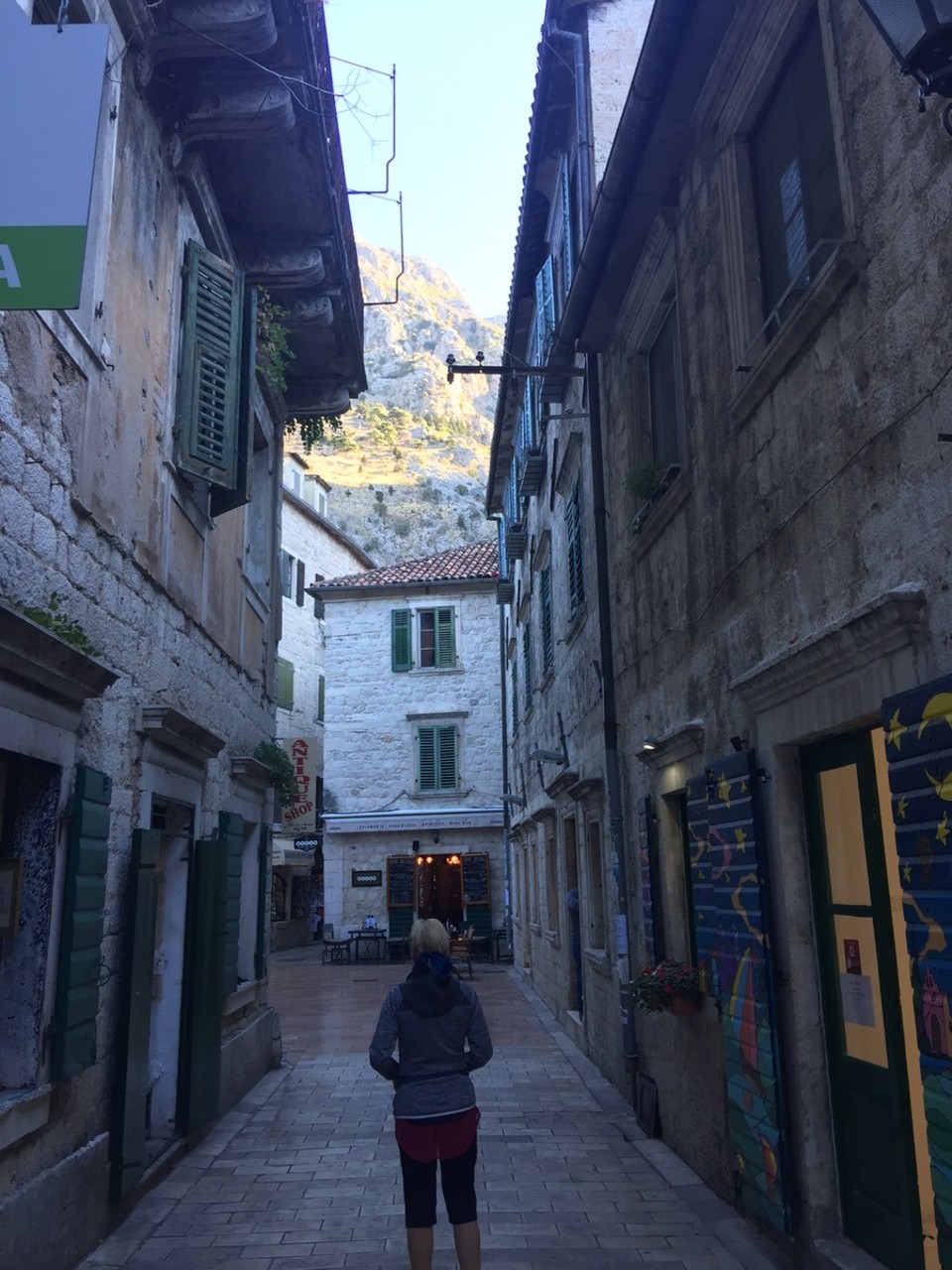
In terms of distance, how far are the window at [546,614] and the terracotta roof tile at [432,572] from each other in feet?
44.3

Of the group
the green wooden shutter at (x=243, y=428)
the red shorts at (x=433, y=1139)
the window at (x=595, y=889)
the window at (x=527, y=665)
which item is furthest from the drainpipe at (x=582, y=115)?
the window at (x=527, y=665)

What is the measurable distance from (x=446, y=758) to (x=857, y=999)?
79.9 feet

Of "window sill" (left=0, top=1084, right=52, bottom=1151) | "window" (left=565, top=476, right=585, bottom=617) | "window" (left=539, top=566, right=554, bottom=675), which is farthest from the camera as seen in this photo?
"window" (left=539, top=566, right=554, bottom=675)

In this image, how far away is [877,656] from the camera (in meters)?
4.11

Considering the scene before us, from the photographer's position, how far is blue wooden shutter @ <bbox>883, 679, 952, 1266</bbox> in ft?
11.4

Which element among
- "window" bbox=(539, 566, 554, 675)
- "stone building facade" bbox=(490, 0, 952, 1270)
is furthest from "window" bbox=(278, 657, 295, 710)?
"stone building facade" bbox=(490, 0, 952, 1270)

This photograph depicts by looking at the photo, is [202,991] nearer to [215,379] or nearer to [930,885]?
[215,379]

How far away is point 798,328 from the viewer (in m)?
4.85

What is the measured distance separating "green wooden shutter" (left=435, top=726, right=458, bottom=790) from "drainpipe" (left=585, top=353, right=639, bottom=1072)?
19.1 meters

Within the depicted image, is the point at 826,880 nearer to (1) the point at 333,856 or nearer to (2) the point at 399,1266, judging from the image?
(2) the point at 399,1266

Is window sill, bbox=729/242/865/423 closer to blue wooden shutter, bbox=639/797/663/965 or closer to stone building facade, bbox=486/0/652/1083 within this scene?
blue wooden shutter, bbox=639/797/663/965

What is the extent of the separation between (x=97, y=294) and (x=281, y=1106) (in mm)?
7052

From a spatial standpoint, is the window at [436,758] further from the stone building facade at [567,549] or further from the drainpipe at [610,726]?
the drainpipe at [610,726]

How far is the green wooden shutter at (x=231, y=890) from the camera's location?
8.72 meters
